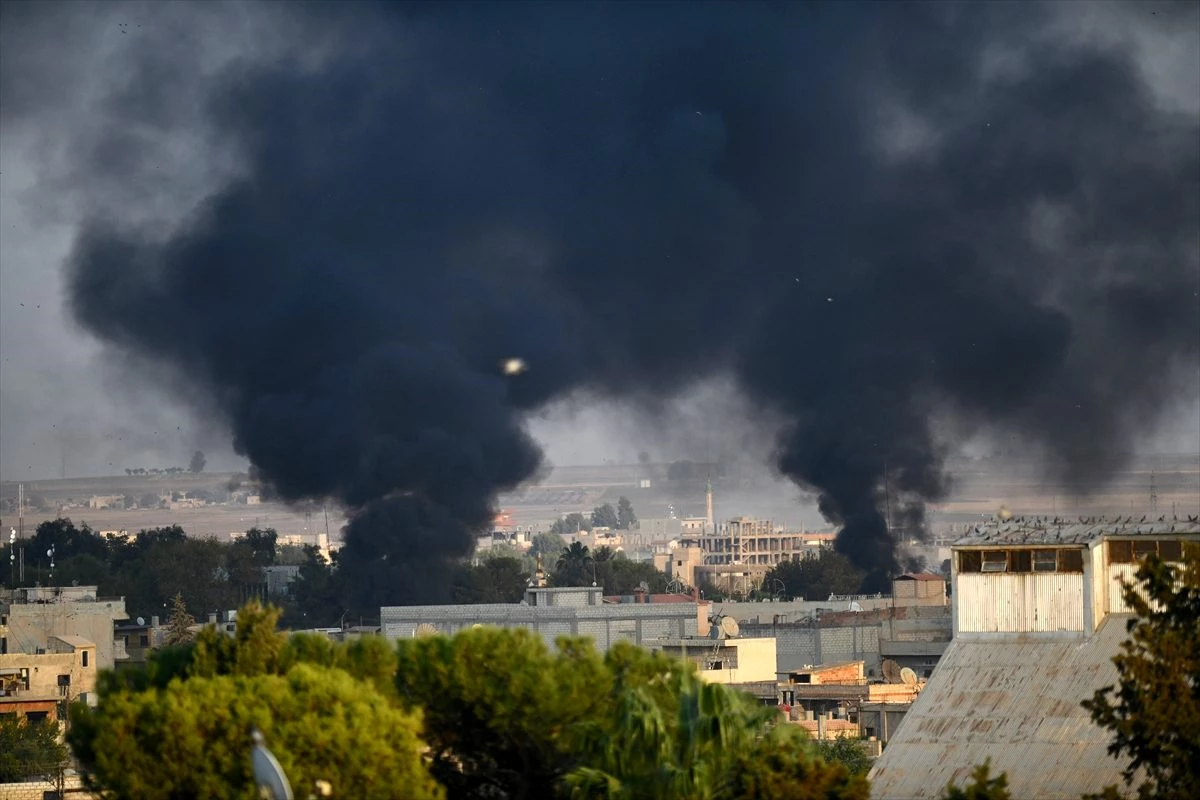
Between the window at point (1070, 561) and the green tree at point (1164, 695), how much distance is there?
867cm

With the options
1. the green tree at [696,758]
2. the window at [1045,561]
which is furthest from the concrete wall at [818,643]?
the green tree at [696,758]

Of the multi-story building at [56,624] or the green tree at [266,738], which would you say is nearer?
the green tree at [266,738]

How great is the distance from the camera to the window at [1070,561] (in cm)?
3469

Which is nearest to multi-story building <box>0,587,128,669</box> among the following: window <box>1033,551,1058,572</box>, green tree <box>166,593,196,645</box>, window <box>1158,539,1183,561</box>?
green tree <box>166,593,196,645</box>

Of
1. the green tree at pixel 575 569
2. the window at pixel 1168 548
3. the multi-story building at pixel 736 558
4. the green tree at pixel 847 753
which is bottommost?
the green tree at pixel 847 753

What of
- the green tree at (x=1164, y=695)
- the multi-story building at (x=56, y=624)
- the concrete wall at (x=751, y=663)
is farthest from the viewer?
the multi-story building at (x=56, y=624)

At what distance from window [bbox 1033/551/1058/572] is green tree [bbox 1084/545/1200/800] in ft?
28.9

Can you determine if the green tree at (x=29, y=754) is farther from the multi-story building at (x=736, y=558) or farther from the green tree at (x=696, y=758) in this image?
the multi-story building at (x=736, y=558)

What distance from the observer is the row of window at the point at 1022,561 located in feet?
114

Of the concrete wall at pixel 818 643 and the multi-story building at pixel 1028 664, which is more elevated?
the concrete wall at pixel 818 643

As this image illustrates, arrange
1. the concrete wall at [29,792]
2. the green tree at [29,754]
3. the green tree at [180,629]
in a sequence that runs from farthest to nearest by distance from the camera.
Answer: the green tree at [180,629]
the green tree at [29,754]
the concrete wall at [29,792]

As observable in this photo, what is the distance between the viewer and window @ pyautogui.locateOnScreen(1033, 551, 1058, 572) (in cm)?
3484

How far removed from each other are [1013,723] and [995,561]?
3.50 meters

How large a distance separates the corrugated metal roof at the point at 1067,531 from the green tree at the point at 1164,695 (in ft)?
29.2
